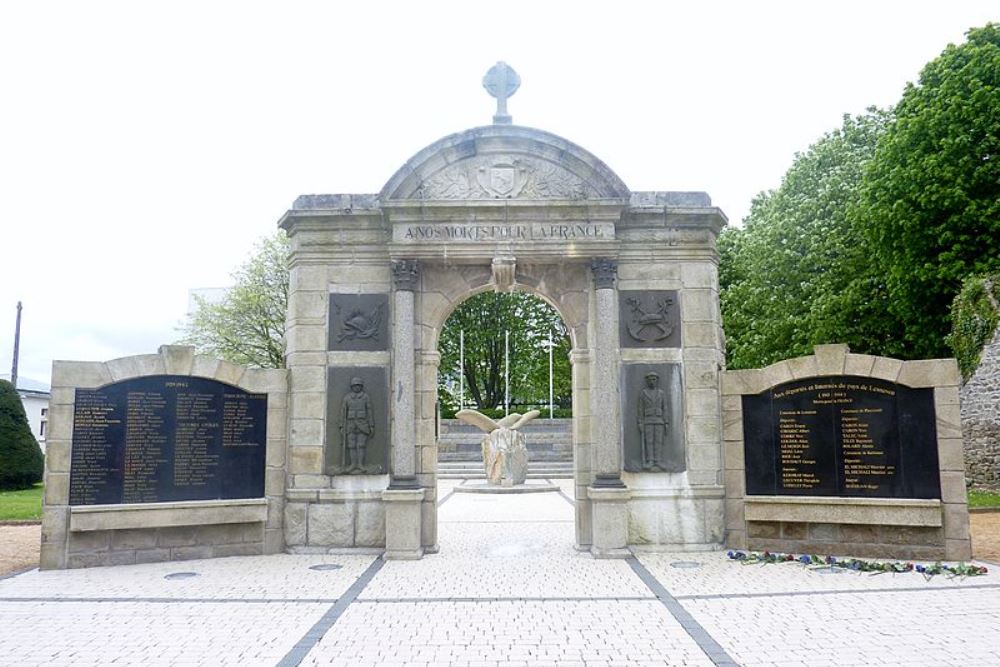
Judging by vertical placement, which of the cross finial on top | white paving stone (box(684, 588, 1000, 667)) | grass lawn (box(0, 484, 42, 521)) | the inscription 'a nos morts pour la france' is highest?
the cross finial on top

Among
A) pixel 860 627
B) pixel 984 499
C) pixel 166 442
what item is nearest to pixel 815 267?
pixel 984 499

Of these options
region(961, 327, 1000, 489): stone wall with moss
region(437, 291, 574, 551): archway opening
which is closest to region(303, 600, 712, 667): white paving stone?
region(437, 291, 574, 551): archway opening

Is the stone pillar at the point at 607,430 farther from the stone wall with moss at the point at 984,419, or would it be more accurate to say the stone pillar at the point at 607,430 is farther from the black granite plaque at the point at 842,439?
the stone wall with moss at the point at 984,419

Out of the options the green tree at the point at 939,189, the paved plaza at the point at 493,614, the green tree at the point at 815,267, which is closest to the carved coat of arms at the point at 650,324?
the paved plaza at the point at 493,614

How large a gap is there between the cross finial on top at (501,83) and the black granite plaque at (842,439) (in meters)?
5.72

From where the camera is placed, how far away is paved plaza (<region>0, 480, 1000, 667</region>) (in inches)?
232

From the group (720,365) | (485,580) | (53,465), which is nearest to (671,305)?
(720,365)

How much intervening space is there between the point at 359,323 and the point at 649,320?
13.8ft

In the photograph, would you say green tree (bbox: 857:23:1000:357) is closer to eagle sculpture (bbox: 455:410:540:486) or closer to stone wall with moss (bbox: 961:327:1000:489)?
stone wall with moss (bbox: 961:327:1000:489)

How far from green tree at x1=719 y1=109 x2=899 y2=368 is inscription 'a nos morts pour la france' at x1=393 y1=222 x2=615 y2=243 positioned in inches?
477

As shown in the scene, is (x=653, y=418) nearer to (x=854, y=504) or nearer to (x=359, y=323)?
(x=854, y=504)

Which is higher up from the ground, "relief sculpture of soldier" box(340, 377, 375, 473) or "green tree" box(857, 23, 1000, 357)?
"green tree" box(857, 23, 1000, 357)

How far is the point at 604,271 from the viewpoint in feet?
34.6

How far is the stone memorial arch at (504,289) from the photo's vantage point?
Answer: 10.4 metres
